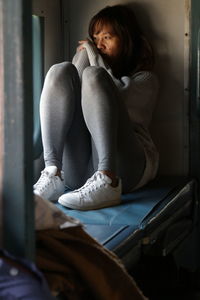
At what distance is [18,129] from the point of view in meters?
1.09

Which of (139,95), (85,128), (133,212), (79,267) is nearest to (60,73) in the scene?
(85,128)

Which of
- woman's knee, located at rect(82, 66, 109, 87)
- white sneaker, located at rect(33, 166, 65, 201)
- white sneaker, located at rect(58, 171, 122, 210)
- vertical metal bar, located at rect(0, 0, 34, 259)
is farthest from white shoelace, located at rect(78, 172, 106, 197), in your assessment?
vertical metal bar, located at rect(0, 0, 34, 259)

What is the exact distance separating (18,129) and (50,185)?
1177mm

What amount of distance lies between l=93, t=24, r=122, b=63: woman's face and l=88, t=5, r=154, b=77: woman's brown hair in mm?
18

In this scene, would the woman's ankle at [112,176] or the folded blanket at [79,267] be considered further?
the woman's ankle at [112,176]

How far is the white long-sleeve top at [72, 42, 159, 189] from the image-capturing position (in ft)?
8.71

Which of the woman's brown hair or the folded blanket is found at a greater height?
the woman's brown hair

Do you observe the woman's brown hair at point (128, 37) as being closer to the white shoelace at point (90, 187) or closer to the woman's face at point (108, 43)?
the woman's face at point (108, 43)

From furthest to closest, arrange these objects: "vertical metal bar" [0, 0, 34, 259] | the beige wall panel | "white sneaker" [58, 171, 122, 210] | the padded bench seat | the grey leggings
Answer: the beige wall panel → the grey leggings → "white sneaker" [58, 171, 122, 210] → the padded bench seat → "vertical metal bar" [0, 0, 34, 259]

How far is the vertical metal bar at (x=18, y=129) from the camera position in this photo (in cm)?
107

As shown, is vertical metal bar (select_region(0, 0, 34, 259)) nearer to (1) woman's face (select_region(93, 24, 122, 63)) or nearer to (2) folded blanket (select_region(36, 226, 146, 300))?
(2) folded blanket (select_region(36, 226, 146, 300))

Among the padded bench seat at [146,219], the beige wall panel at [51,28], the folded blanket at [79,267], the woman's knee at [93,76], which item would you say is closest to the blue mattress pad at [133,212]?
the padded bench seat at [146,219]

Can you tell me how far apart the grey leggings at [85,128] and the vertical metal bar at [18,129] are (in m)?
1.12

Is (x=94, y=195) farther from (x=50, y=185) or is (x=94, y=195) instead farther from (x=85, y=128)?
(x=85, y=128)
